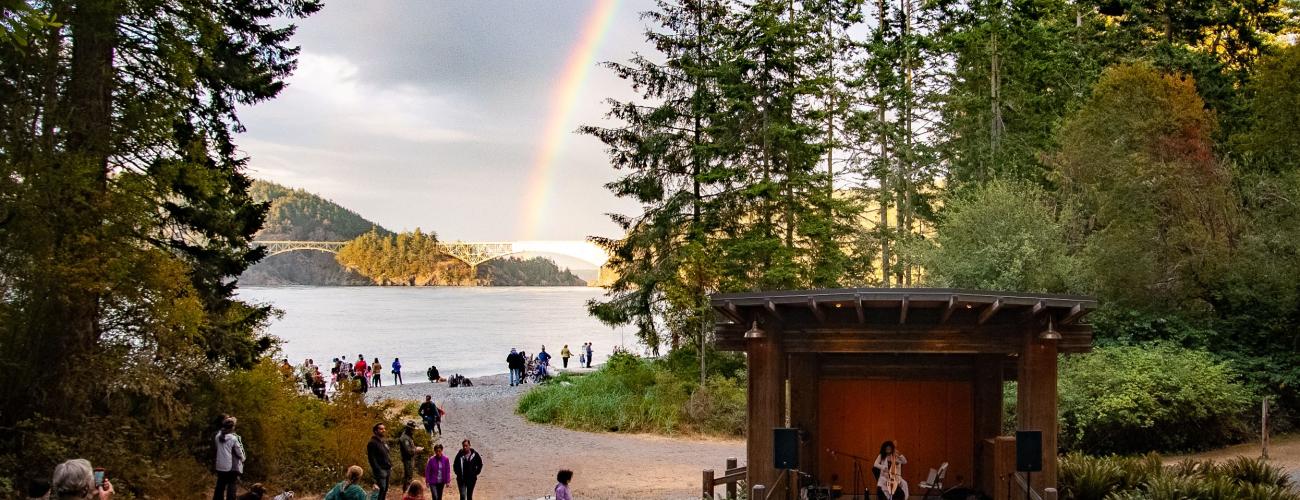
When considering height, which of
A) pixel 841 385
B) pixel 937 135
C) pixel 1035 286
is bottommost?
pixel 841 385

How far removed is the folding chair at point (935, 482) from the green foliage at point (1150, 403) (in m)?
6.40

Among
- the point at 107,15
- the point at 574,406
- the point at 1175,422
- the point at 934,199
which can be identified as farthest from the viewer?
the point at 934,199

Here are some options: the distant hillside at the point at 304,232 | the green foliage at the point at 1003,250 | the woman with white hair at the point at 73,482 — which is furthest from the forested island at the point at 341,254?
the woman with white hair at the point at 73,482

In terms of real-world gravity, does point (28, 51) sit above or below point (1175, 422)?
above

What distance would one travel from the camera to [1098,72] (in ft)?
99.1

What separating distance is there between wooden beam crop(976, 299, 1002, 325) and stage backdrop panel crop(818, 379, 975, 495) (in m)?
3.43

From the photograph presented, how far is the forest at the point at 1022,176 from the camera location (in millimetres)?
20844

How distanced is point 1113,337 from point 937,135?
48.0 ft

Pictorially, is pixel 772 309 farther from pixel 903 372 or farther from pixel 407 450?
pixel 407 450

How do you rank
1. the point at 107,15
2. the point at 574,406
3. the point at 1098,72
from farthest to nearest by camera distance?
the point at 1098,72
the point at 574,406
the point at 107,15

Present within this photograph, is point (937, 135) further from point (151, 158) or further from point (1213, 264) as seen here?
point (151, 158)

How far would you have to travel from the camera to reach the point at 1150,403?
18.1 meters

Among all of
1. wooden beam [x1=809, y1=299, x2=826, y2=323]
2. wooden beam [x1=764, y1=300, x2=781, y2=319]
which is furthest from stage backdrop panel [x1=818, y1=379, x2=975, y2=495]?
wooden beam [x1=764, y1=300, x2=781, y2=319]

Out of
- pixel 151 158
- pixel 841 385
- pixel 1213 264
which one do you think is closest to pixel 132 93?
pixel 151 158
